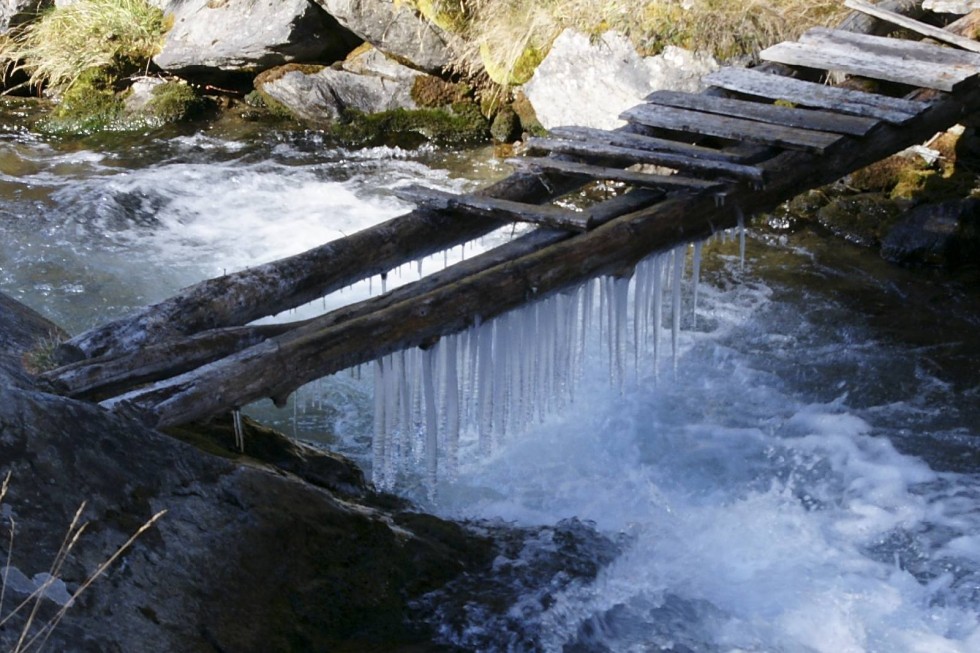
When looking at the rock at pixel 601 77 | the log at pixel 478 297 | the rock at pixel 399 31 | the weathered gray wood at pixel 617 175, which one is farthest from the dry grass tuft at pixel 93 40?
the log at pixel 478 297

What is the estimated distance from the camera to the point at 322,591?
3.85 metres

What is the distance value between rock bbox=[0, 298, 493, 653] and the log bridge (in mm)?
236

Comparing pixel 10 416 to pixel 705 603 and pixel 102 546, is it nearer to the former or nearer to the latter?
pixel 102 546

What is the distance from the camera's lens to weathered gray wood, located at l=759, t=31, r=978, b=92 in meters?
6.47

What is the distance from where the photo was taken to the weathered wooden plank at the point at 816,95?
6148mm

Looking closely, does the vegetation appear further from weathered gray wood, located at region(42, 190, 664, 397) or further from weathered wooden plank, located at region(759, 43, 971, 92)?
weathered gray wood, located at region(42, 190, 664, 397)

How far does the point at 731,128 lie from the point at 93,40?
27.3 ft

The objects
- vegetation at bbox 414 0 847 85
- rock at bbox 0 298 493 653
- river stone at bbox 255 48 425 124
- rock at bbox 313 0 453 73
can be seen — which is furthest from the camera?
river stone at bbox 255 48 425 124

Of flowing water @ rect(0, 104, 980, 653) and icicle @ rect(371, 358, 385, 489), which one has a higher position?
icicle @ rect(371, 358, 385, 489)

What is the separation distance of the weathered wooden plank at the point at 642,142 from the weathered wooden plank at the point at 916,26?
2.22 metres

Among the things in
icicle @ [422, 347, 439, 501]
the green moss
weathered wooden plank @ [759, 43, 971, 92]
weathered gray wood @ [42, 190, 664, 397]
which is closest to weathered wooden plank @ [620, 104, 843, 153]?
weathered wooden plank @ [759, 43, 971, 92]

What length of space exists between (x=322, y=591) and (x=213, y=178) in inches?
261

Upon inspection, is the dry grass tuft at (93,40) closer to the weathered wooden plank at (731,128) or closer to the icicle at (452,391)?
the weathered wooden plank at (731,128)

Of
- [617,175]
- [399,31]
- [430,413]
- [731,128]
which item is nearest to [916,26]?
[731,128]
